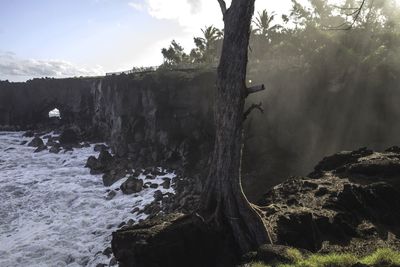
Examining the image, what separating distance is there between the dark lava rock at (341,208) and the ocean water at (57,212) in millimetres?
11822

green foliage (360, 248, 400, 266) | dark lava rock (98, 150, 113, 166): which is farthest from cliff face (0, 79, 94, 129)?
green foliage (360, 248, 400, 266)

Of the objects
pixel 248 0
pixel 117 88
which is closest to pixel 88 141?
pixel 117 88

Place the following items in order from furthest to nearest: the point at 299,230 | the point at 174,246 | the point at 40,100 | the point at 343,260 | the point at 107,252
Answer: the point at 40,100
the point at 107,252
the point at 299,230
the point at 174,246
the point at 343,260

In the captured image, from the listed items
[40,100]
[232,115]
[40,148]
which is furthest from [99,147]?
[232,115]

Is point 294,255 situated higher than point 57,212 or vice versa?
point 294,255

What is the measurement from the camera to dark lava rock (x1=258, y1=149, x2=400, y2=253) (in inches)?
388

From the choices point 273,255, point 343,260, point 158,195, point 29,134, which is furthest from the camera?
point 29,134

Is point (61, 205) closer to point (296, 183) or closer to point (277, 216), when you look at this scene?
point (296, 183)

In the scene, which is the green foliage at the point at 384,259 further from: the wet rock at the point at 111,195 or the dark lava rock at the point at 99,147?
the dark lava rock at the point at 99,147

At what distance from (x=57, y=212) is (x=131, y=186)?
5645mm

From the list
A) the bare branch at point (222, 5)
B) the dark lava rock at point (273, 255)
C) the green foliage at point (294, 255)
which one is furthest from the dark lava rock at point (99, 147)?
the green foliage at point (294, 255)

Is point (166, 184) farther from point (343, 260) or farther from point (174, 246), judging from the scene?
point (343, 260)

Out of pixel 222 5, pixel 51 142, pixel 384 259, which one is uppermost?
pixel 222 5

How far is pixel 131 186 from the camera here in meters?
31.0
